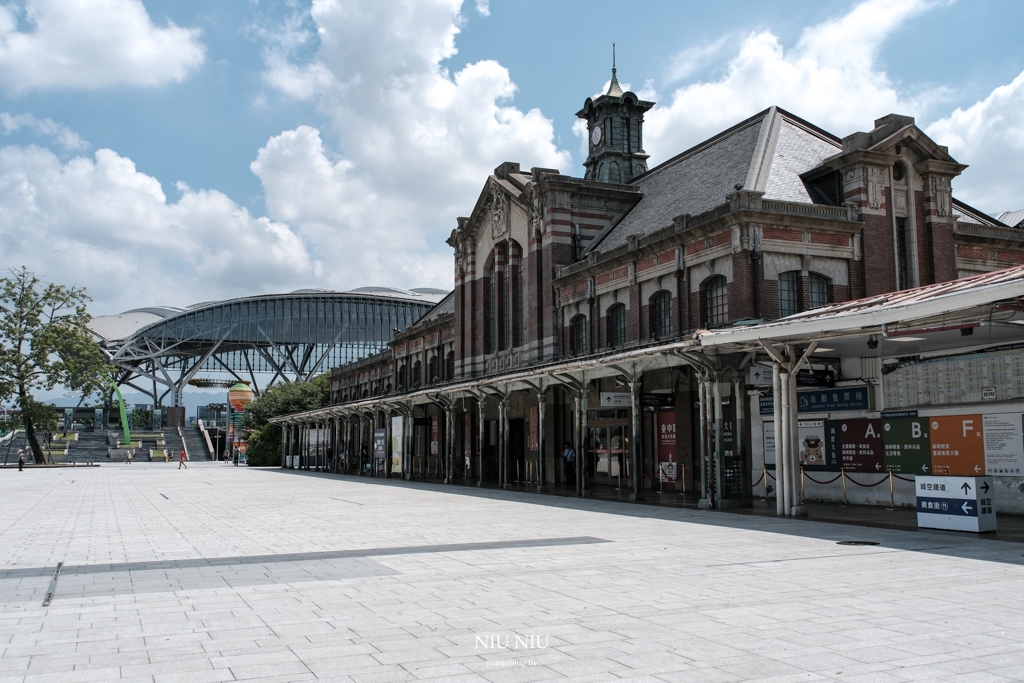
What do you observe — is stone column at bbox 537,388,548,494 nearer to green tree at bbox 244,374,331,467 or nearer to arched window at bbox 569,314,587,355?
arched window at bbox 569,314,587,355

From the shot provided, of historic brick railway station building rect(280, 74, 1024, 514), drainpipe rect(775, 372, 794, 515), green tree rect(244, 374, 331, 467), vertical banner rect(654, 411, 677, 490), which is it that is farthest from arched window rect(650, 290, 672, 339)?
green tree rect(244, 374, 331, 467)

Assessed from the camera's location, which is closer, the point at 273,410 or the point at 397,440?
the point at 397,440

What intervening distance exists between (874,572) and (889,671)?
488 centimetres

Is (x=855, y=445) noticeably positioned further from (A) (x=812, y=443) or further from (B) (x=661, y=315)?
(B) (x=661, y=315)

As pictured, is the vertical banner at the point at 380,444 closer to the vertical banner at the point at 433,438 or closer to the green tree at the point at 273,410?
the vertical banner at the point at 433,438

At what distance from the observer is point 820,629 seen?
7387 mm

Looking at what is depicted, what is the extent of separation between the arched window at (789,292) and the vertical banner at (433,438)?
27888 mm

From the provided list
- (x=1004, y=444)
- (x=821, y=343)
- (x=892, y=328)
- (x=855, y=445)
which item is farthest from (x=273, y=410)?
(x=892, y=328)

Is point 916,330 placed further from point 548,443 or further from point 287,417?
point 287,417

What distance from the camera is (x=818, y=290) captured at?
26656 millimetres

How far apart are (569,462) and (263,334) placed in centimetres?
10046

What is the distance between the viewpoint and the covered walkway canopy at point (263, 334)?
127 metres

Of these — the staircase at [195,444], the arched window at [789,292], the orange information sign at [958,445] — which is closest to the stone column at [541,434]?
the arched window at [789,292]

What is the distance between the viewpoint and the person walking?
35.3 metres
